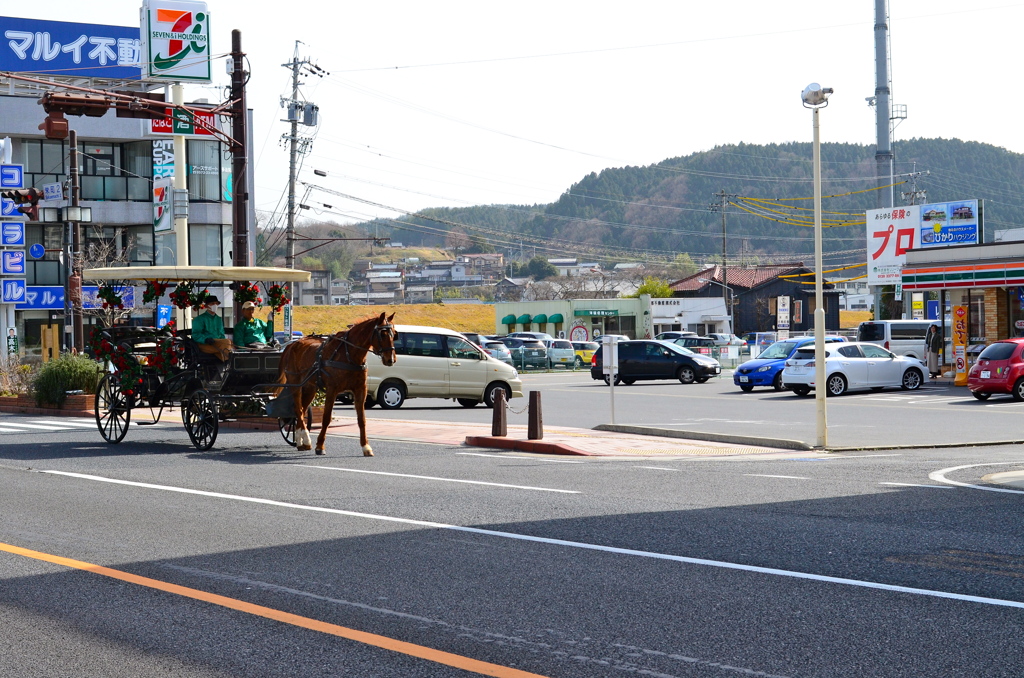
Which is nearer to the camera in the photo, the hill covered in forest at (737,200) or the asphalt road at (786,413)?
the asphalt road at (786,413)

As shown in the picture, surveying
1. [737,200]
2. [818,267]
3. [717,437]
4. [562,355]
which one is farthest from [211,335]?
[737,200]

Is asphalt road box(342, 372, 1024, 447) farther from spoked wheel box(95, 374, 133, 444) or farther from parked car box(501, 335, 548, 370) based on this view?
parked car box(501, 335, 548, 370)

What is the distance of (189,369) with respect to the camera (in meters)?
16.2

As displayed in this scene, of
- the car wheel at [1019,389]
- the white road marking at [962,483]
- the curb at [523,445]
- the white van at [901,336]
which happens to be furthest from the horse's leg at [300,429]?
the white van at [901,336]

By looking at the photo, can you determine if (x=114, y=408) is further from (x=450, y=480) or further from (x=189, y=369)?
(x=450, y=480)

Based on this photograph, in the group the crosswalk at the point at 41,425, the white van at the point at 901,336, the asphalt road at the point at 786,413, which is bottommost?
the asphalt road at the point at 786,413

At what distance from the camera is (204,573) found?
298 inches

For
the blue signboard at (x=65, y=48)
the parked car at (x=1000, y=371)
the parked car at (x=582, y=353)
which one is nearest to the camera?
the parked car at (x=1000, y=371)

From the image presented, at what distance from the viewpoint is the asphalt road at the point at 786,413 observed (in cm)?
2030

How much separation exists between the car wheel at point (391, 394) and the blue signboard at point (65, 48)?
106 feet

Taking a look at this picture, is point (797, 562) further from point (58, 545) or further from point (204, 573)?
point (58, 545)

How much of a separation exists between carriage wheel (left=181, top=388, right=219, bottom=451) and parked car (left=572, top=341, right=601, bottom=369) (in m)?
42.0

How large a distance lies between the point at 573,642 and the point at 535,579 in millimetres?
1529

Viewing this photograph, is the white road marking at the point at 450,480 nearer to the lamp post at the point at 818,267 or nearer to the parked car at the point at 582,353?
the lamp post at the point at 818,267
